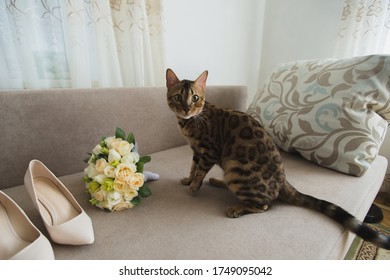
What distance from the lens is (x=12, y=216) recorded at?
0.58 metres

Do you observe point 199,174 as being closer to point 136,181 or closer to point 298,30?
point 136,181

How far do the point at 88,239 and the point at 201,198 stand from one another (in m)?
0.38

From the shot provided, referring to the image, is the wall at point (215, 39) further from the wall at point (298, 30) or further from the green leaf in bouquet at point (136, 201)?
the green leaf in bouquet at point (136, 201)

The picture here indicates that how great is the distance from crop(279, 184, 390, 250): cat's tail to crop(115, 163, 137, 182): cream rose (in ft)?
1.65

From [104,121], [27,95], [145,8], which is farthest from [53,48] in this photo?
[145,8]

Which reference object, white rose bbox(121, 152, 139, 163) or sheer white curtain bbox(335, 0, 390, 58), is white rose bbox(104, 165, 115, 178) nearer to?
white rose bbox(121, 152, 139, 163)

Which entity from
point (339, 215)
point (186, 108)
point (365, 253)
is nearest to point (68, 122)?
point (186, 108)

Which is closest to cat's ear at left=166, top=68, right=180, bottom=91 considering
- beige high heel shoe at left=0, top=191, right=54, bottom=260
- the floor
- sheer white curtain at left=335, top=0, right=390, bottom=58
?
beige high heel shoe at left=0, top=191, right=54, bottom=260

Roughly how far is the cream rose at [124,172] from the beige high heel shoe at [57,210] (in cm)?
14

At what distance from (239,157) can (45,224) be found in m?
0.57

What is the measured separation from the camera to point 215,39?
5.20ft

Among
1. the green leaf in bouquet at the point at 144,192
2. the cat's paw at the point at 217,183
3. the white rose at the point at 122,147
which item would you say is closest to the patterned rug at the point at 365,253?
the cat's paw at the point at 217,183

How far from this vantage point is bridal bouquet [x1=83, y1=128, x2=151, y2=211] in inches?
26.4
